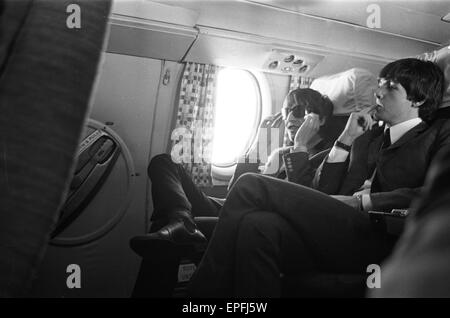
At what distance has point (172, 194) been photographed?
1792mm

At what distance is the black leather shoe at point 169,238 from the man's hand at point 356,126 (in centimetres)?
95

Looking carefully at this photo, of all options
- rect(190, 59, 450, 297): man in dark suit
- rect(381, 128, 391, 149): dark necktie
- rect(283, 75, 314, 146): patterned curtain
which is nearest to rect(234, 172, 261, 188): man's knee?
rect(190, 59, 450, 297): man in dark suit

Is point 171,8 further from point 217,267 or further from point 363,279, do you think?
point 363,279

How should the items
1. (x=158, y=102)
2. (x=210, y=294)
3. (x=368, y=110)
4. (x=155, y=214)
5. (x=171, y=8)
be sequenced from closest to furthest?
(x=210, y=294) < (x=155, y=214) < (x=368, y=110) < (x=171, y=8) < (x=158, y=102)

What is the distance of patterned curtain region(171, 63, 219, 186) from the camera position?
2570 millimetres

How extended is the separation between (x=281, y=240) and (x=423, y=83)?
3.57ft

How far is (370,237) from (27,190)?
1051 millimetres

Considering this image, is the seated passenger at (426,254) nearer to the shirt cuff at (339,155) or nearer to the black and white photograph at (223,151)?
the black and white photograph at (223,151)

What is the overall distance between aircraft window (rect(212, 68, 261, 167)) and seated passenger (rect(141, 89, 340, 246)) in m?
0.43

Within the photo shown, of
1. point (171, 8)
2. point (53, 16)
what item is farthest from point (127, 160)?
point (53, 16)

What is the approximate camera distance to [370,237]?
3.58ft

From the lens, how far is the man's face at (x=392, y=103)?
1630mm

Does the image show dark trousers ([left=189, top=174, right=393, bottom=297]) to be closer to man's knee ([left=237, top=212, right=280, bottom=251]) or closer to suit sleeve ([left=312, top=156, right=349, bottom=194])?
man's knee ([left=237, top=212, right=280, bottom=251])

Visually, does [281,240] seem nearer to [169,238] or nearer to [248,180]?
[248,180]
